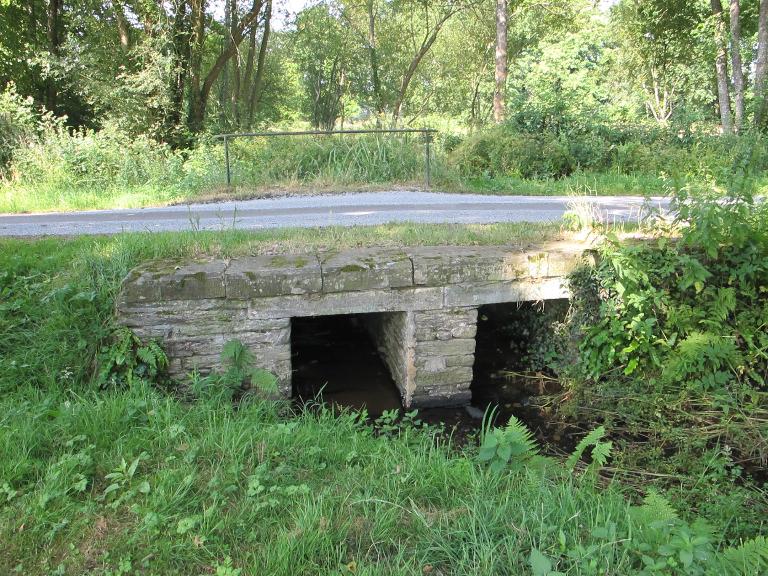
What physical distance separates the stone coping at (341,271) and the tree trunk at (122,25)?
13.1 metres

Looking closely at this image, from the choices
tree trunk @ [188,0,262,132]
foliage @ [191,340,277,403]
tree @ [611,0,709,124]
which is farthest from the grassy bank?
tree @ [611,0,709,124]

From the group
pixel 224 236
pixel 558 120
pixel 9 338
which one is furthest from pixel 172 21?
pixel 9 338

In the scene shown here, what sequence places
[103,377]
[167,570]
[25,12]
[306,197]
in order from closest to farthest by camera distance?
[167,570] → [103,377] → [306,197] → [25,12]

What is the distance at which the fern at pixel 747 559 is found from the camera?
2.39 meters

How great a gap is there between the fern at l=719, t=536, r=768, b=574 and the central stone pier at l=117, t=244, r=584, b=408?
3.21 meters

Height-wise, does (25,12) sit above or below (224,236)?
above

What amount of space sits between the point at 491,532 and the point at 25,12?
22508mm

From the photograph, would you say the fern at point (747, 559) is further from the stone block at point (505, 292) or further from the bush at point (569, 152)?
the bush at point (569, 152)

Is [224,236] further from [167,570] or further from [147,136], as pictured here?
[147,136]

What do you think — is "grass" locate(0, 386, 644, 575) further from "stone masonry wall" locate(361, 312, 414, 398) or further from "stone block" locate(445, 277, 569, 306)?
"stone block" locate(445, 277, 569, 306)

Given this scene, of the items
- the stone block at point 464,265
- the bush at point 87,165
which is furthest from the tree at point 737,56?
the bush at point 87,165

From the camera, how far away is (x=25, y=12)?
18.6m

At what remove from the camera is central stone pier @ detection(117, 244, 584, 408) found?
4855mm

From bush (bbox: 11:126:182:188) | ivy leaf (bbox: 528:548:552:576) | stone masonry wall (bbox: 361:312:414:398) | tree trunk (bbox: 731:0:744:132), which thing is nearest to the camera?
ivy leaf (bbox: 528:548:552:576)
